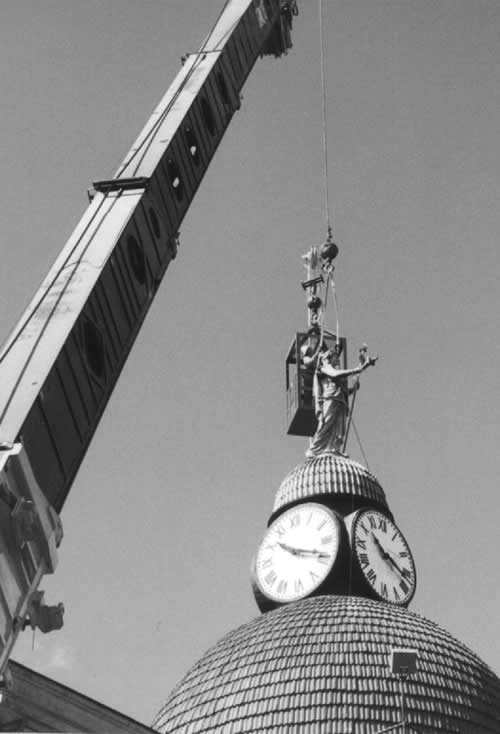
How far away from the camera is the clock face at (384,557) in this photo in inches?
1892

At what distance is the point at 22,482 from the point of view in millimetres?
5172

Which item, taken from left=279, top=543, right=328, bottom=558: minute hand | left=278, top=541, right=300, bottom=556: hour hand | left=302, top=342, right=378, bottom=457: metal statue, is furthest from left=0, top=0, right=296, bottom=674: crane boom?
left=302, top=342, right=378, bottom=457: metal statue

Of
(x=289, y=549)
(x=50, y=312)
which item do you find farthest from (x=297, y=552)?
(x=50, y=312)

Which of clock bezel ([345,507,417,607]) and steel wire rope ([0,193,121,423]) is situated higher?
clock bezel ([345,507,417,607])

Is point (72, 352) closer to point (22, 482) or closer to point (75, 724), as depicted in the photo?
point (22, 482)

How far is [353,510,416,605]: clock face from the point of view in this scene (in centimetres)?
4806

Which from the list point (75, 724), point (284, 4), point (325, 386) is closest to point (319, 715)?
point (325, 386)

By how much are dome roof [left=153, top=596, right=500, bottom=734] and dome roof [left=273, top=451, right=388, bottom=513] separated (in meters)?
5.43

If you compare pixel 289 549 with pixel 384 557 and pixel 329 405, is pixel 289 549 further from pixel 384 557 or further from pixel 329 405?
pixel 329 405

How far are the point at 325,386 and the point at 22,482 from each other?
49595 mm

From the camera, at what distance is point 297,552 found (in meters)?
48.9

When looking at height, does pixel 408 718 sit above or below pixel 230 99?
above

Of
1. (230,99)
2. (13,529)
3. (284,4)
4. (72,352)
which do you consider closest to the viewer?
(13,529)

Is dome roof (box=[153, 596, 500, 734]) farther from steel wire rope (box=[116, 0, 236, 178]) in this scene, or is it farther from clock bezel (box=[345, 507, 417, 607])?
steel wire rope (box=[116, 0, 236, 178])
